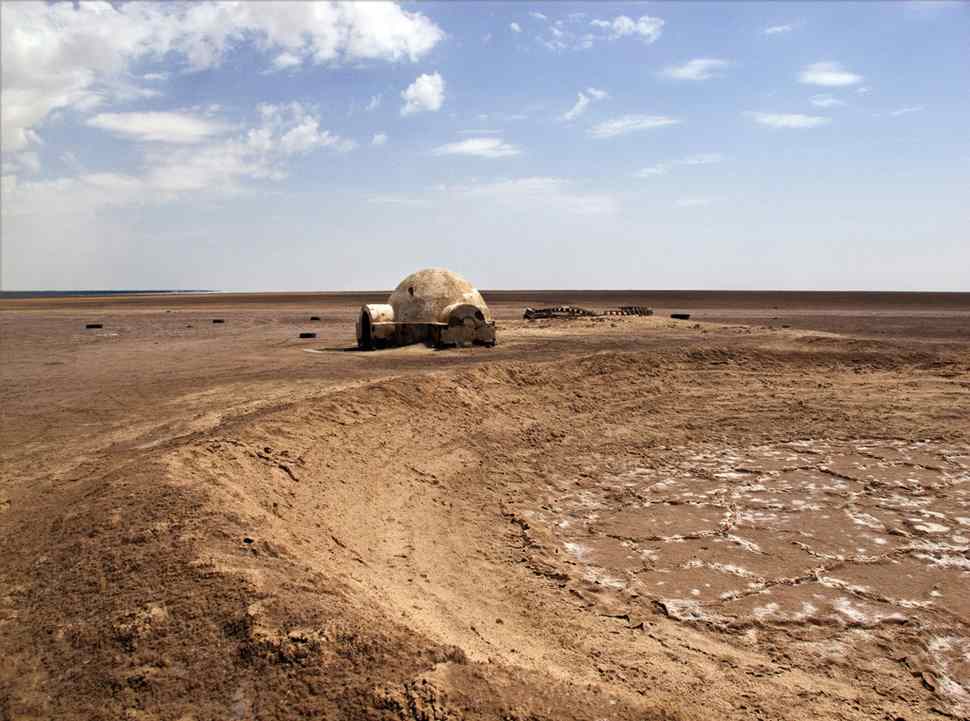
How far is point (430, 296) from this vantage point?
1833cm

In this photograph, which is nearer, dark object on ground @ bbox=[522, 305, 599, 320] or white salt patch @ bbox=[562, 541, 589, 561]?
white salt patch @ bbox=[562, 541, 589, 561]

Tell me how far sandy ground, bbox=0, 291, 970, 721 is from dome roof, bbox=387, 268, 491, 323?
15.3 feet

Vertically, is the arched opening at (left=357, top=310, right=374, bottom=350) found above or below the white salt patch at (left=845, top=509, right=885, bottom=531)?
above

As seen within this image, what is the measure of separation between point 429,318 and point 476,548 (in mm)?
11853

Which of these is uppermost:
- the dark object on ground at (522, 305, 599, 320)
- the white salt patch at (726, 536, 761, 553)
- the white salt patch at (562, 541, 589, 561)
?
the dark object on ground at (522, 305, 599, 320)

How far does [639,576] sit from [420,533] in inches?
92.1

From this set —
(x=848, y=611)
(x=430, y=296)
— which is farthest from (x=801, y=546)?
(x=430, y=296)

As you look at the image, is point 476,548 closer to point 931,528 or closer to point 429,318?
point 931,528

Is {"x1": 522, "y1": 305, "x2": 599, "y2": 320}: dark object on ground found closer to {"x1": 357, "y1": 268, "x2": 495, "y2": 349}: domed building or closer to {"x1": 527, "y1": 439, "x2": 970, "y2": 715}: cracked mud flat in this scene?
{"x1": 357, "y1": 268, "x2": 495, "y2": 349}: domed building

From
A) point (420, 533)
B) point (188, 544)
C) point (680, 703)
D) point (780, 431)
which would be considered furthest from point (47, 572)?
point (780, 431)

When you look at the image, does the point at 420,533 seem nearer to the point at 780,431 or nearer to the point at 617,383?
the point at 780,431

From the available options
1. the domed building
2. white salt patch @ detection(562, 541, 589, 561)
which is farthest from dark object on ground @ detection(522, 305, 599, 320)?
white salt patch @ detection(562, 541, 589, 561)

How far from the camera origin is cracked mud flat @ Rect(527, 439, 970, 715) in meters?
5.00

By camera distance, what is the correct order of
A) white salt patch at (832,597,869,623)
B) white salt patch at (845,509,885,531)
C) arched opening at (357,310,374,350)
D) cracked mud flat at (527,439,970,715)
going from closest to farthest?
cracked mud flat at (527,439,970,715) → white salt patch at (832,597,869,623) → white salt patch at (845,509,885,531) → arched opening at (357,310,374,350)
